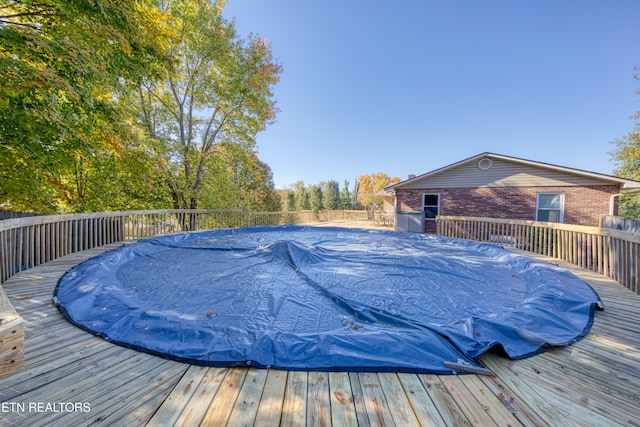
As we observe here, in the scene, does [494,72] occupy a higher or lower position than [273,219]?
higher

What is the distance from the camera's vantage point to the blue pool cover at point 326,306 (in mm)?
1723

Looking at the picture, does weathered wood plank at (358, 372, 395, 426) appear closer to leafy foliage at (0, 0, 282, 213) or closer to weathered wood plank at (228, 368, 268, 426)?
weathered wood plank at (228, 368, 268, 426)

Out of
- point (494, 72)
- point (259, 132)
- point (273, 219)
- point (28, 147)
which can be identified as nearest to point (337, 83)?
point (259, 132)

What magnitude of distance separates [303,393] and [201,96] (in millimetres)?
12148

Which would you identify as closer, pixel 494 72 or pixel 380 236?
pixel 380 236

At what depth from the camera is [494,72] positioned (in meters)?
11.5

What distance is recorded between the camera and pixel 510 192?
29.4 feet

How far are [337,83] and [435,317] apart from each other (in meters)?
16.0

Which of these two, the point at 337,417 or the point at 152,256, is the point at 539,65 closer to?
the point at 337,417

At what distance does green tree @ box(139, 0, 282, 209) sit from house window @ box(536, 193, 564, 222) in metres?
12.3

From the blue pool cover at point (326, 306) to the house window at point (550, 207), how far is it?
534 centimetres

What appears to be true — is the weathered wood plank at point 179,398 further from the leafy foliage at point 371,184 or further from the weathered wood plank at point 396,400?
the leafy foliage at point 371,184

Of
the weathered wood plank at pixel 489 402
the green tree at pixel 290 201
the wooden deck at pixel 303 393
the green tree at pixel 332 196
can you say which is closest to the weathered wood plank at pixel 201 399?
the wooden deck at pixel 303 393

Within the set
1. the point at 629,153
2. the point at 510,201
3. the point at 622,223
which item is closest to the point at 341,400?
the point at 622,223
